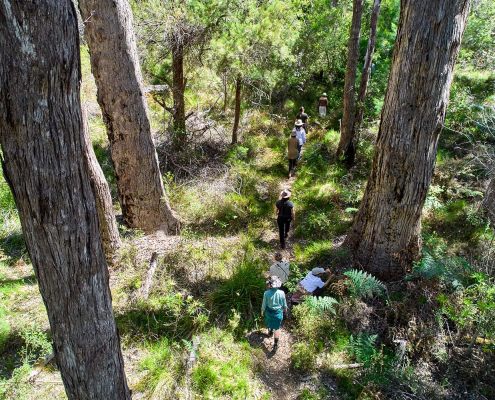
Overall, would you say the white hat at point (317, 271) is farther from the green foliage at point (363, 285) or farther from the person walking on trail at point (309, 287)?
the green foliage at point (363, 285)

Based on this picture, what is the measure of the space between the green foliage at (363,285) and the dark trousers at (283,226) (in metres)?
1.95

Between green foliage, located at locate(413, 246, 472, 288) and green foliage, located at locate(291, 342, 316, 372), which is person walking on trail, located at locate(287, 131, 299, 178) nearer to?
green foliage, located at locate(413, 246, 472, 288)

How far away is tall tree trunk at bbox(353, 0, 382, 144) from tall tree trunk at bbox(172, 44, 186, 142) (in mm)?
5304

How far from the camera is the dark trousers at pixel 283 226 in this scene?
7.11 metres

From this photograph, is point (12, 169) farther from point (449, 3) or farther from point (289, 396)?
point (449, 3)

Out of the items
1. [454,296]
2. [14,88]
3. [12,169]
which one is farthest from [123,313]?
[454,296]

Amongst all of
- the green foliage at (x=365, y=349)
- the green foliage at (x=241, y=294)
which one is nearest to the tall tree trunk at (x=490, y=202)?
the green foliage at (x=365, y=349)

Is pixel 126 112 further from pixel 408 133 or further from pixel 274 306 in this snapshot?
pixel 408 133

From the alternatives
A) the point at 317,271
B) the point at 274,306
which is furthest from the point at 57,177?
the point at 317,271

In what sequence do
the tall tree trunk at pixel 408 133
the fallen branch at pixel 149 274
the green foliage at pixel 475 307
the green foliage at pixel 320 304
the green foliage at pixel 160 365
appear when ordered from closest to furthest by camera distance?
1. the green foliage at pixel 160 365
2. the green foliage at pixel 475 307
3. the tall tree trunk at pixel 408 133
4. the green foliage at pixel 320 304
5. the fallen branch at pixel 149 274

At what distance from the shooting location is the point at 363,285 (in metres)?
5.47

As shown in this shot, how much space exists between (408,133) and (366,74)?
5299mm

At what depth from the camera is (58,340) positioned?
2.83 meters

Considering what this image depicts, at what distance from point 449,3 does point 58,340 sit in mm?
6153
